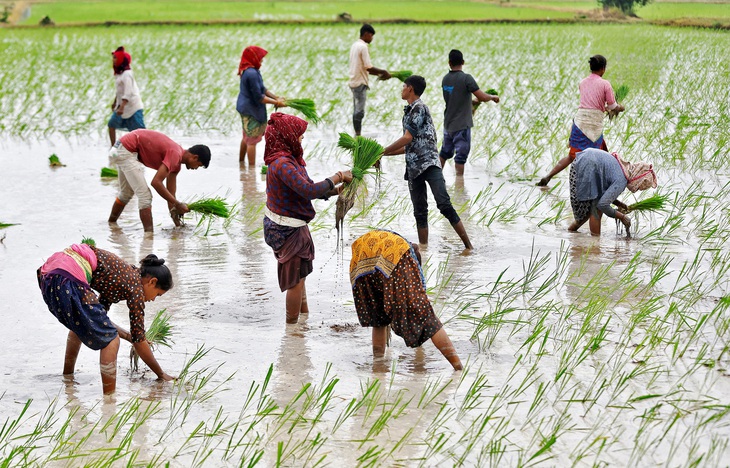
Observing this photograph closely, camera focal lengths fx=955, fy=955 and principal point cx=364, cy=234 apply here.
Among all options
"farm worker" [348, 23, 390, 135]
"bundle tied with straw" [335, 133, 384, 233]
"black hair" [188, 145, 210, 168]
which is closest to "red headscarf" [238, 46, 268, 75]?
"farm worker" [348, 23, 390, 135]

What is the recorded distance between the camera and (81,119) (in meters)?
12.8

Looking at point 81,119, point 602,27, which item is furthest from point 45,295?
point 602,27

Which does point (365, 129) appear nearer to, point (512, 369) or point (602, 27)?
point (512, 369)

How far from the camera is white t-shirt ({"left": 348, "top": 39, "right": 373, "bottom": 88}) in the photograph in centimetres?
1034

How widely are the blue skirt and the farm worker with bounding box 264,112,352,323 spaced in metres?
1.22

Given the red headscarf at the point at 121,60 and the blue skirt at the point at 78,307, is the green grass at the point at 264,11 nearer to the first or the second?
the red headscarf at the point at 121,60

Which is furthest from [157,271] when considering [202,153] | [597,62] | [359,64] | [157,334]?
[359,64]

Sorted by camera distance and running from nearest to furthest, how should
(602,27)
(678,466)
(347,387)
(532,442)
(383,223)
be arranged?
(678,466)
(532,442)
(347,387)
(383,223)
(602,27)

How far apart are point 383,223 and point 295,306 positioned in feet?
7.42

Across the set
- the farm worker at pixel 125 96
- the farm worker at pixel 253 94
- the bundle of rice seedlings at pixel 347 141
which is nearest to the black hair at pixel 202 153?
the bundle of rice seedlings at pixel 347 141

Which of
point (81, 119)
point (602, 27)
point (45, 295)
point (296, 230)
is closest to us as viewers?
point (45, 295)

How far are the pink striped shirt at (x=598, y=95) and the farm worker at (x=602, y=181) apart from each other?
1.08 m

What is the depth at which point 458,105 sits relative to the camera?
27.9 feet

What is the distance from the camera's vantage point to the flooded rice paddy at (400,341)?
3693 mm
